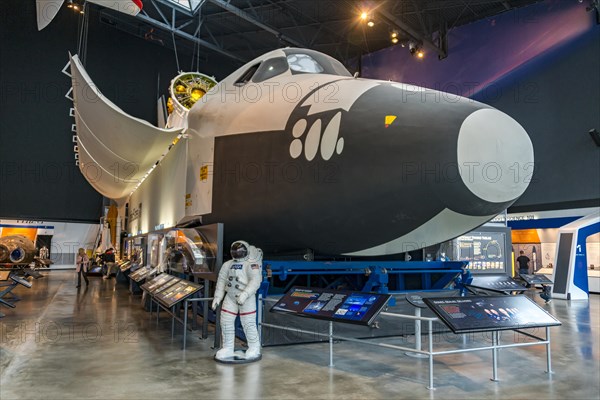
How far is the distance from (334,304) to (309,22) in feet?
54.1

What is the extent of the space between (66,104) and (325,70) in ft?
69.7

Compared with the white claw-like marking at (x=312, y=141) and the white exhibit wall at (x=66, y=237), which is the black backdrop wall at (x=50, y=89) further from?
the white claw-like marking at (x=312, y=141)

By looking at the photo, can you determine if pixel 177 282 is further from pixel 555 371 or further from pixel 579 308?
pixel 579 308

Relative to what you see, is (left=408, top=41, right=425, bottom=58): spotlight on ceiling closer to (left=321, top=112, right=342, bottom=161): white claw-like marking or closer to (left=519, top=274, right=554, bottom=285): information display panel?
(left=519, top=274, right=554, bottom=285): information display panel

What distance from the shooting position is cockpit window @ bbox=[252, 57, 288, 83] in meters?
5.51

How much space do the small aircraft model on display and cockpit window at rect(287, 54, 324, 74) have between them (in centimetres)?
2

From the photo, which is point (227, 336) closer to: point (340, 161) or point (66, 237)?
point (340, 161)

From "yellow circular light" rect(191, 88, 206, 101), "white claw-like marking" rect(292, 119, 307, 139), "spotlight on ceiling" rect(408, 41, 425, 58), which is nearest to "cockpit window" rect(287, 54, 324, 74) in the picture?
"white claw-like marking" rect(292, 119, 307, 139)

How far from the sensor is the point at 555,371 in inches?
168

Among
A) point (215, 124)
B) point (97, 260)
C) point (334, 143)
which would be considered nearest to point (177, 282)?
point (215, 124)

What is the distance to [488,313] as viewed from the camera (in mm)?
4066

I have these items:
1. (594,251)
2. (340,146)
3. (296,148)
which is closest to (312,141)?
(296,148)

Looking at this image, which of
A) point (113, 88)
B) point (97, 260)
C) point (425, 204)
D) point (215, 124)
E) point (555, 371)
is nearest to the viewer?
point (425, 204)

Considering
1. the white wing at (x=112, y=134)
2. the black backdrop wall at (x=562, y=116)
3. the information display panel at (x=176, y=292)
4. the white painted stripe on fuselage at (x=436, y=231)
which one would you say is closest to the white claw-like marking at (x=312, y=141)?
the white painted stripe on fuselage at (x=436, y=231)
